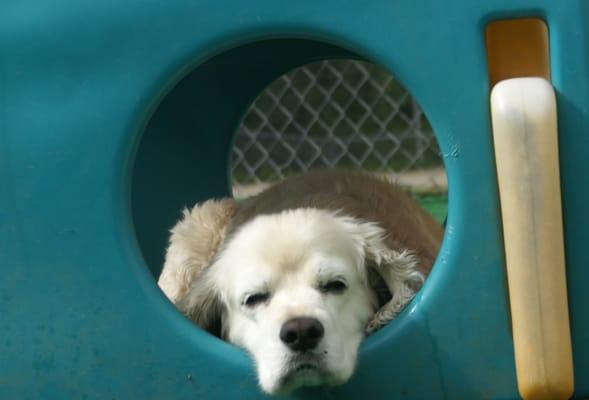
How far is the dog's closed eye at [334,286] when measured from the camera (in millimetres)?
2641

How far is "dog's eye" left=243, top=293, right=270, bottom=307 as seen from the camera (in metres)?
2.65

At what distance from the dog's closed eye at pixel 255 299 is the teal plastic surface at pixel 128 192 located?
12 centimetres

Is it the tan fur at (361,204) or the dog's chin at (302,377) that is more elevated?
the tan fur at (361,204)

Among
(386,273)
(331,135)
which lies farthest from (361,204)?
(331,135)

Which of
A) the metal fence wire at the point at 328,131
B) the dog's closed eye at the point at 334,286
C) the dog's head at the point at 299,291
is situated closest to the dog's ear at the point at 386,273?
the dog's head at the point at 299,291

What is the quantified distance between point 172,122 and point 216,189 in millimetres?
337

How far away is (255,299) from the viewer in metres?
2.67

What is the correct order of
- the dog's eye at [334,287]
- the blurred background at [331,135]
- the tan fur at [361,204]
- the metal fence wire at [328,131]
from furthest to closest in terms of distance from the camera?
the metal fence wire at [328,131]
the blurred background at [331,135]
the tan fur at [361,204]
the dog's eye at [334,287]

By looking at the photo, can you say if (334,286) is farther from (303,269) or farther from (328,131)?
(328,131)

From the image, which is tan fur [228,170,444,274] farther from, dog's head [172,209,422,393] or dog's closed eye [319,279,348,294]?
dog's closed eye [319,279,348,294]

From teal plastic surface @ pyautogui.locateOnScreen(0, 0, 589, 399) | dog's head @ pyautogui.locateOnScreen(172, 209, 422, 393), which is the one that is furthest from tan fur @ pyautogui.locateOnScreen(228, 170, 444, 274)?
teal plastic surface @ pyautogui.locateOnScreen(0, 0, 589, 399)

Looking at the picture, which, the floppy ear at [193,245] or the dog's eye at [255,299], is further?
the floppy ear at [193,245]

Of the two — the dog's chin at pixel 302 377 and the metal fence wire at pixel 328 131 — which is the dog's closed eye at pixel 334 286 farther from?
the metal fence wire at pixel 328 131

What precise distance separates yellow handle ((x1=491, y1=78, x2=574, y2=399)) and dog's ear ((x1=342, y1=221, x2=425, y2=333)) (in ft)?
1.30
